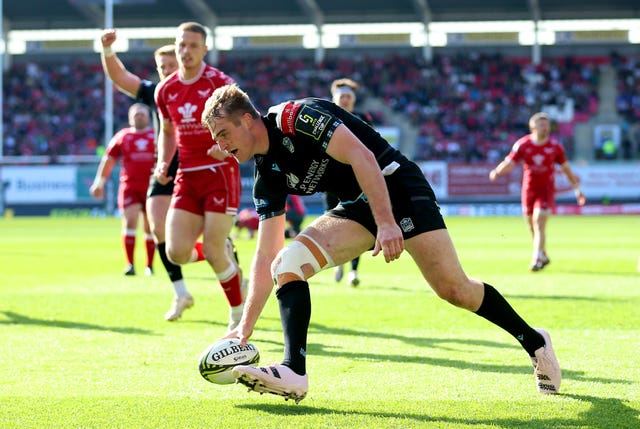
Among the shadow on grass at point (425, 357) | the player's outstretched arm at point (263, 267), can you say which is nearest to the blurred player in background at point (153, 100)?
the shadow on grass at point (425, 357)

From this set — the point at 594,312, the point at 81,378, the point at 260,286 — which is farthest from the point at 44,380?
the point at 594,312

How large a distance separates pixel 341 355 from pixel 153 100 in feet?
10.5

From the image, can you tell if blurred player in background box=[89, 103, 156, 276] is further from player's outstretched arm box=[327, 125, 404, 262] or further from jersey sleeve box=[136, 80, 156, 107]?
player's outstretched arm box=[327, 125, 404, 262]

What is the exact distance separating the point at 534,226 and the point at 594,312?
5.84m

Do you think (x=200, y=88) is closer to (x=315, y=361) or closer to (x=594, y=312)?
(x=315, y=361)

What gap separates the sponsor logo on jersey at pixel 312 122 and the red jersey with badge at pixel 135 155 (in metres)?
10.3

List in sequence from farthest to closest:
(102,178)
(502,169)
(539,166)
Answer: (539,166)
(502,169)
(102,178)

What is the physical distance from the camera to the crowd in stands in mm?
47219

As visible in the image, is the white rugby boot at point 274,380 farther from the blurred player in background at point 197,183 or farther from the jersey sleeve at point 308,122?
the blurred player in background at point 197,183

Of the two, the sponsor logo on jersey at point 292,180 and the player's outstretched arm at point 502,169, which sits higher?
the sponsor logo on jersey at point 292,180

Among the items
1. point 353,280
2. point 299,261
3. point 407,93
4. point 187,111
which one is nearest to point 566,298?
point 353,280

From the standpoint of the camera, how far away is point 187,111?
26.9 feet

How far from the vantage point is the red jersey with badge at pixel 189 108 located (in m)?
8.20

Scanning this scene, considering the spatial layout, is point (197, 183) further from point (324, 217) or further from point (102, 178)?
point (102, 178)
